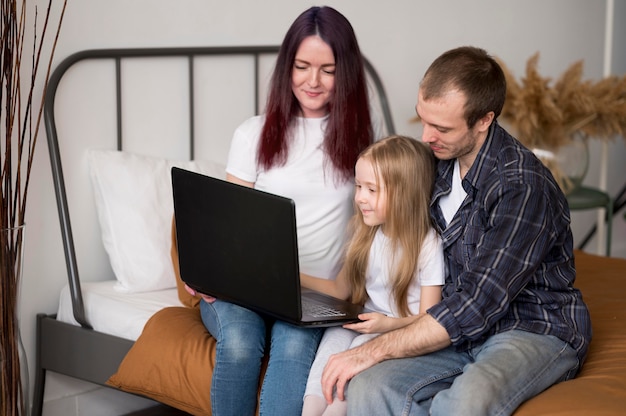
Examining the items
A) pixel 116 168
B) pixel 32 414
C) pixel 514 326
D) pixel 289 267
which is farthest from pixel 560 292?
pixel 32 414

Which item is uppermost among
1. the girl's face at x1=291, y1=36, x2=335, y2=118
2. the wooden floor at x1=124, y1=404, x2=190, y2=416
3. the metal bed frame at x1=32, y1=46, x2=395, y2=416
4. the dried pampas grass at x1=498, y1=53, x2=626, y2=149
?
the girl's face at x1=291, y1=36, x2=335, y2=118

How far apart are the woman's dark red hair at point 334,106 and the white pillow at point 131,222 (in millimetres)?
421

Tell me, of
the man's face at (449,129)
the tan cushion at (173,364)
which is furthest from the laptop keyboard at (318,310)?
the man's face at (449,129)

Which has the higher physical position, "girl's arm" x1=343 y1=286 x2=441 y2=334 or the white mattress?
"girl's arm" x1=343 y1=286 x2=441 y2=334

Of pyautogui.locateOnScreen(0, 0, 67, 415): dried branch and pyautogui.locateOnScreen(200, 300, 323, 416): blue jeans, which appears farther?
pyautogui.locateOnScreen(0, 0, 67, 415): dried branch

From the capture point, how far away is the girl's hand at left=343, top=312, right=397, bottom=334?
1806 mm

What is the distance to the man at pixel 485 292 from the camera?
166cm

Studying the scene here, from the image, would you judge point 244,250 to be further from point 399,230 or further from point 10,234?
point 10,234

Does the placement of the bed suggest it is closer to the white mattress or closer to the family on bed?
the white mattress

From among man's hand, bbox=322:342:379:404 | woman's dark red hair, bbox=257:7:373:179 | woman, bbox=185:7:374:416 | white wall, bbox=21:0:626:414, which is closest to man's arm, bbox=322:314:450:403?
A: man's hand, bbox=322:342:379:404

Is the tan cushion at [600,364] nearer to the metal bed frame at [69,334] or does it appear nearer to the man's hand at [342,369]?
the man's hand at [342,369]

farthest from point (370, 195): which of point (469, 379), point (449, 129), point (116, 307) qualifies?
point (116, 307)

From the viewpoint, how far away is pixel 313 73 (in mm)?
2148

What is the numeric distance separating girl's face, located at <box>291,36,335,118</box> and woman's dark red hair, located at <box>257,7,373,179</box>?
0.04ft
